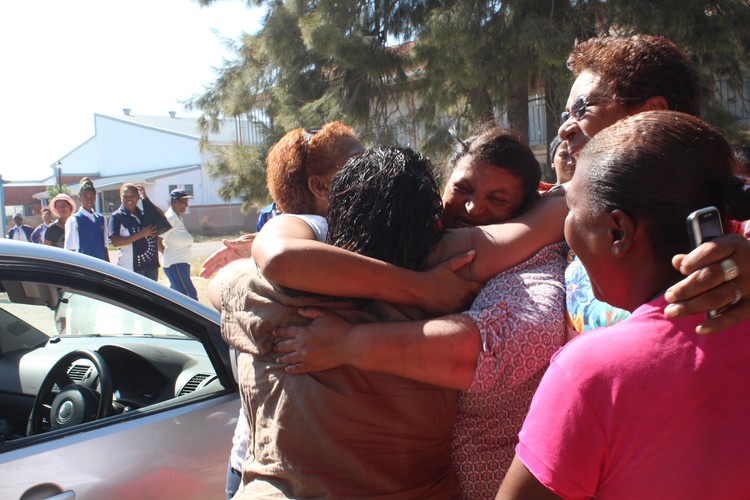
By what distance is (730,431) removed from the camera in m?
1.05

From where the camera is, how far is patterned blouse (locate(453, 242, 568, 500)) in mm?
1467

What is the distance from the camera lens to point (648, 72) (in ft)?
5.63

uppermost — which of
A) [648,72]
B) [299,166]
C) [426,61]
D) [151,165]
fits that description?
[151,165]

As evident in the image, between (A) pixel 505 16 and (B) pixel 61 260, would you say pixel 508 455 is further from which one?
(A) pixel 505 16

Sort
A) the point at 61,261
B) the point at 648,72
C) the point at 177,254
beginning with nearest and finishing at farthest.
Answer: the point at 648,72
the point at 61,261
the point at 177,254

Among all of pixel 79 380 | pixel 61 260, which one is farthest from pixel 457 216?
pixel 79 380

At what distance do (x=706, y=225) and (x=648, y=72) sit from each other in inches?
32.7

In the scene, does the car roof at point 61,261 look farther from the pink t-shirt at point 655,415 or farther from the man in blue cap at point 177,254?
the man in blue cap at point 177,254

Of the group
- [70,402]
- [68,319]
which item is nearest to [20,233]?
[68,319]

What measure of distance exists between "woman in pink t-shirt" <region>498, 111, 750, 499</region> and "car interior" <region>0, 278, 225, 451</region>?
1.78 metres

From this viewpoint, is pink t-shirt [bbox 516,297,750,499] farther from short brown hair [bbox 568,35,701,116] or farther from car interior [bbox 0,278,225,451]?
car interior [bbox 0,278,225,451]

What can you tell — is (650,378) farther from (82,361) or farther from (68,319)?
(68,319)

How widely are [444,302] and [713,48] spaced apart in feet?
21.7

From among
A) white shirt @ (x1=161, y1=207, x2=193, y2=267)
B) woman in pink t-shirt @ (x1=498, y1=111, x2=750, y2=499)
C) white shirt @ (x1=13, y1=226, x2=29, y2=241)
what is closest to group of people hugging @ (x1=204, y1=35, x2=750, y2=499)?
woman in pink t-shirt @ (x1=498, y1=111, x2=750, y2=499)
